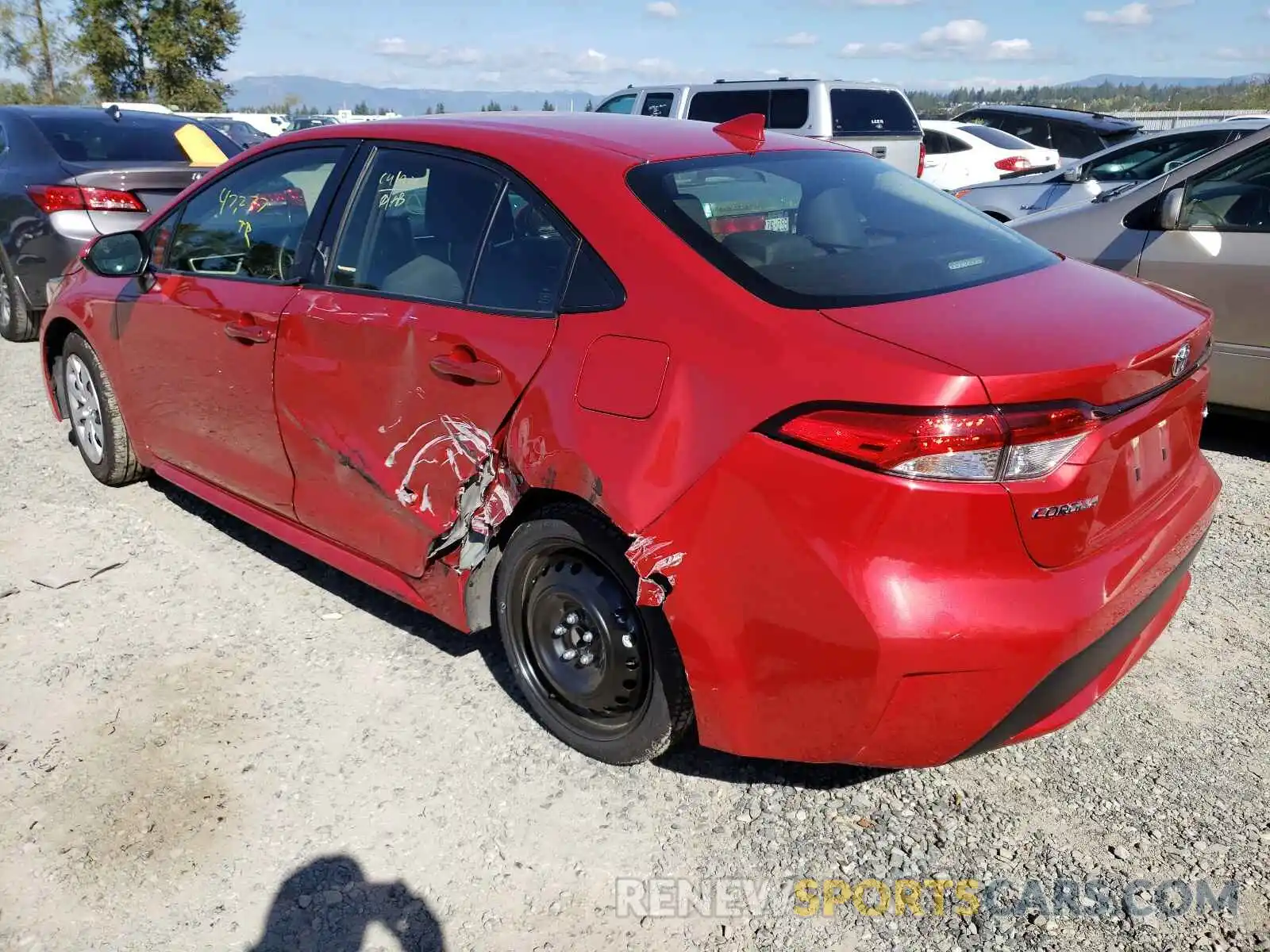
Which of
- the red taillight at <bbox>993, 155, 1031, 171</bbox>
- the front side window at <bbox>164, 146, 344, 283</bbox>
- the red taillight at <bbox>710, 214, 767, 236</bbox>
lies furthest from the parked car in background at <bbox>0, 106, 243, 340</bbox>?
the red taillight at <bbox>993, 155, 1031, 171</bbox>

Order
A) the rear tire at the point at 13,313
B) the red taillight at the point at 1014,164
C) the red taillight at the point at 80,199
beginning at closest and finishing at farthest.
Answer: the red taillight at the point at 80,199, the rear tire at the point at 13,313, the red taillight at the point at 1014,164

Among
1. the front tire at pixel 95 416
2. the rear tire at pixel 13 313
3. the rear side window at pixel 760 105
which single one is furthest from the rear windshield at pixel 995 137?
the front tire at pixel 95 416

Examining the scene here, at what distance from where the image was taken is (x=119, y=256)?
12.9ft

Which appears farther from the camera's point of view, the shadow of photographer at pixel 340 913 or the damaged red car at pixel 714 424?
the shadow of photographer at pixel 340 913

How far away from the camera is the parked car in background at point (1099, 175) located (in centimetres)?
887

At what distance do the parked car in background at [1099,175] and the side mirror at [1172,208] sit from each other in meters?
3.84

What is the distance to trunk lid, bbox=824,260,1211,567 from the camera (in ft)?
6.79

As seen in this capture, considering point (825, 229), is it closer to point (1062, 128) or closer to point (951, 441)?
point (951, 441)

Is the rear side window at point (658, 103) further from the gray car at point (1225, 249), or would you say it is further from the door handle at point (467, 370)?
the door handle at point (467, 370)

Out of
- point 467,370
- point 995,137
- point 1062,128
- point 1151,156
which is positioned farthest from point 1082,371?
point 1062,128

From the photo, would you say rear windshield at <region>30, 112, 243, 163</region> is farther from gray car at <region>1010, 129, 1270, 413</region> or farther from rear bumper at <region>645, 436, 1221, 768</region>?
rear bumper at <region>645, 436, 1221, 768</region>

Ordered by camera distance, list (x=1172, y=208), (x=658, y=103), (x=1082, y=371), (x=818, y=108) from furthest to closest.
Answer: (x=658, y=103), (x=818, y=108), (x=1172, y=208), (x=1082, y=371)

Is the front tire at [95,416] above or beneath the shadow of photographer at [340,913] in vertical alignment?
above

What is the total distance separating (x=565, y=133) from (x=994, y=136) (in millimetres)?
14840
